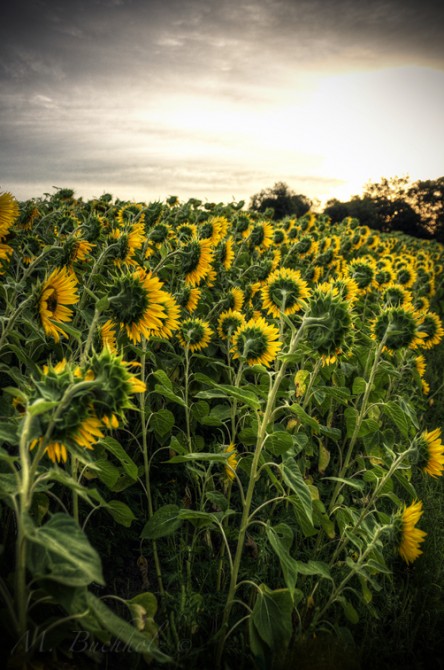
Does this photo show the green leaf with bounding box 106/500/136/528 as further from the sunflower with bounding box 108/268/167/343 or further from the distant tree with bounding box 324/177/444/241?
the distant tree with bounding box 324/177/444/241

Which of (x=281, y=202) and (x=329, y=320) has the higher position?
(x=281, y=202)

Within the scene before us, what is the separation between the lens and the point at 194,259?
9.44ft

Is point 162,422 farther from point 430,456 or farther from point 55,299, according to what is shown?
point 430,456

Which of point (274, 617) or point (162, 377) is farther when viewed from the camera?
point (162, 377)

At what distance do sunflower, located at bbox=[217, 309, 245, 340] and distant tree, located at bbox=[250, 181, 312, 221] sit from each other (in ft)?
61.1

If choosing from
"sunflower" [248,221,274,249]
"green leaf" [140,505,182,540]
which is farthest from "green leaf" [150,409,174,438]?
"sunflower" [248,221,274,249]

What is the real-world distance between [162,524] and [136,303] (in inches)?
35.2

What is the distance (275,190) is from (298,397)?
23.8 metres

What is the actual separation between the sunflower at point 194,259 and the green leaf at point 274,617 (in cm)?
192

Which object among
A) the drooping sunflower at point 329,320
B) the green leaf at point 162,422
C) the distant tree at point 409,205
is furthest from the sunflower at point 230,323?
the distant tree at point 409,205

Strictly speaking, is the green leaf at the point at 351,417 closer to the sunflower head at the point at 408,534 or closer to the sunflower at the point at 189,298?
the sunflower head at the point at 408,534

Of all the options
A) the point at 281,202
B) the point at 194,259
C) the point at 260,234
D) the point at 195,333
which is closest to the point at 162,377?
the point at 195,333

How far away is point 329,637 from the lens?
5.37 feet

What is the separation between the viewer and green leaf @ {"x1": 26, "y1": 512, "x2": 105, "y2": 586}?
0.91 m
